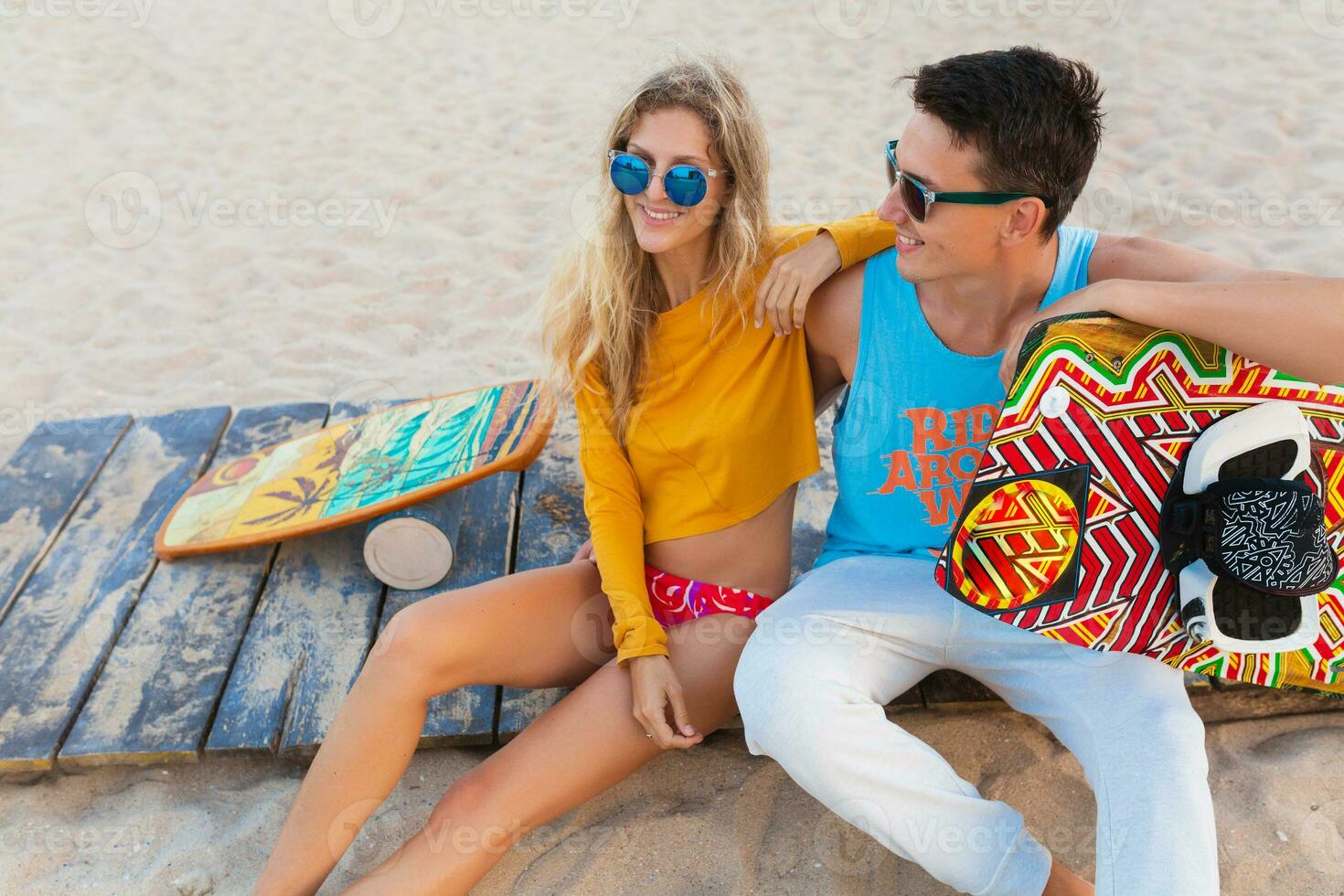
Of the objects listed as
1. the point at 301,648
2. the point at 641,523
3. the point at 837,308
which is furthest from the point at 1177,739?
the point at 301,648

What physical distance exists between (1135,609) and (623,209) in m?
1.27

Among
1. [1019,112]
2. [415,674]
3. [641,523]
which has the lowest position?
[415,674]

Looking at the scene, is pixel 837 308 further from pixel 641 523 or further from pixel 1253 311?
pixel 1253 311

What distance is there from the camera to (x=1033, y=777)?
2340mm

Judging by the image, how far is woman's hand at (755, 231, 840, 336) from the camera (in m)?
2.15

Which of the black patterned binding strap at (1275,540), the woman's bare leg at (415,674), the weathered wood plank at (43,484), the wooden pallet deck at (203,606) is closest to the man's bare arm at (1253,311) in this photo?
the black patterned binding strap at (1275,540)

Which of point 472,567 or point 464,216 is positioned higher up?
point 464,216

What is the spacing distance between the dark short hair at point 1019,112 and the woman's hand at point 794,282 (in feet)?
1.17

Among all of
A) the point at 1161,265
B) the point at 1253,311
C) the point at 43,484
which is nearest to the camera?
the point at 1253,311

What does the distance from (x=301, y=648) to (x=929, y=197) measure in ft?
5.89

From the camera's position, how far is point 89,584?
9.49 ft

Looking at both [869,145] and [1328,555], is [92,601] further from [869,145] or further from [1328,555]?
[869,145]

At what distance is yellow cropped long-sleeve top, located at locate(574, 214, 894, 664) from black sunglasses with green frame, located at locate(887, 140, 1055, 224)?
0.23m

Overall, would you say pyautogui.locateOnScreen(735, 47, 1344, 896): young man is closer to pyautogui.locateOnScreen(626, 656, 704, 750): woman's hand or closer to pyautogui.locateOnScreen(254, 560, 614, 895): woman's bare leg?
pyautogui.locateOnScreen(626, 656, 704, 750): woman's hand
